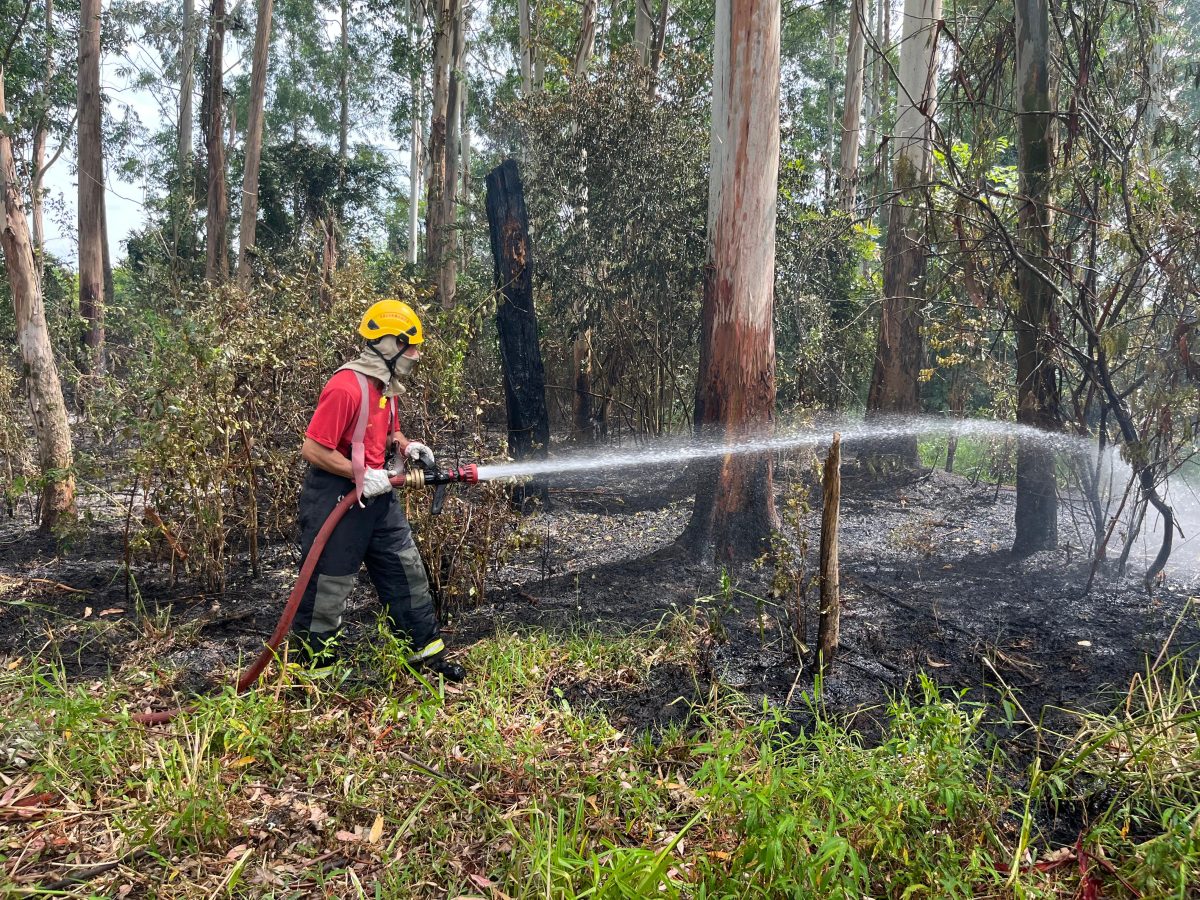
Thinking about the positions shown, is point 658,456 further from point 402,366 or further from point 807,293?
point 807,293

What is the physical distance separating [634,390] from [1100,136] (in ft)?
17.2

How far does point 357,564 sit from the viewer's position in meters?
3.57

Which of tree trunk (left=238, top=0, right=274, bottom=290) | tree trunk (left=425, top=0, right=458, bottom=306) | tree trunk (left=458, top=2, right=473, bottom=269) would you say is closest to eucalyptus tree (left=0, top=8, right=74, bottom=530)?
tree trunk (left=425, top=0, right=458, bottom=306)

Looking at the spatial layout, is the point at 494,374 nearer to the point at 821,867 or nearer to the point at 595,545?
the point at 595,545

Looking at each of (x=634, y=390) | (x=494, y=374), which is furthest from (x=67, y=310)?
(x=634, y=390)

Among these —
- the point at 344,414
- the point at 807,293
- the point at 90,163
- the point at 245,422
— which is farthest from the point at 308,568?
the point at 90,163

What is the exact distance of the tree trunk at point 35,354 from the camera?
5680 mm

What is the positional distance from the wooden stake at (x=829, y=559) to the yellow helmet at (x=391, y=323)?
6.07 ft

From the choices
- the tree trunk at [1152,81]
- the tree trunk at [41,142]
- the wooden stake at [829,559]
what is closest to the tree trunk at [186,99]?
the tree trunk at [41,142]

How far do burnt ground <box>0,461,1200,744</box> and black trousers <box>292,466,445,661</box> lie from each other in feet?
1.45

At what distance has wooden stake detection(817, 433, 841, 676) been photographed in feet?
10.9

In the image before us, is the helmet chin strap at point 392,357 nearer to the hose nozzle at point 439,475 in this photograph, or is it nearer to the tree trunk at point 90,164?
the hose nozzle at point 439,475

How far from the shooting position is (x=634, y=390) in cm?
895

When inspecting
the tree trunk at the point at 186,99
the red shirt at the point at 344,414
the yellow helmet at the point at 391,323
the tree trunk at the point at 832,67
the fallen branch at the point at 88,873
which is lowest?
the fallen branch at the point at 88,873
